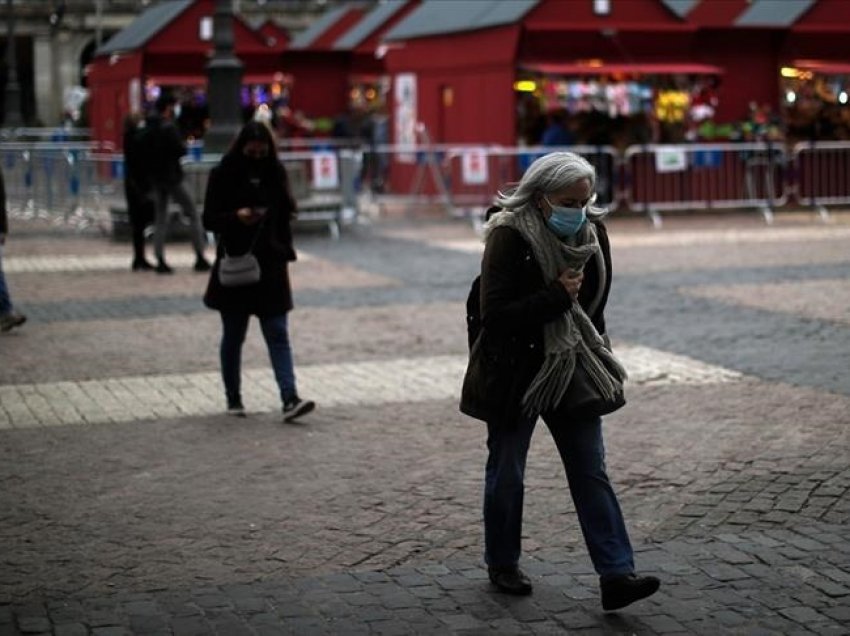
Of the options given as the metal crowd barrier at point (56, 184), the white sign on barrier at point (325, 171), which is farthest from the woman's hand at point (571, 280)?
the metal crowd barrier at point (56, 184)

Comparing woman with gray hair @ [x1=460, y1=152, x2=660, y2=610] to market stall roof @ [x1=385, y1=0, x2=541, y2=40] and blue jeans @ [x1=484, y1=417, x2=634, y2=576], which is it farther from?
market stall roof @ [x1=385, y1=0, x2=541, y2=40]

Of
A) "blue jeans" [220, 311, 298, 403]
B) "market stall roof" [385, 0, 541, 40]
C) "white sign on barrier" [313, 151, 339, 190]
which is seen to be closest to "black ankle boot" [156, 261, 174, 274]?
"white sign on barrier" [313, 151, 339, 190]

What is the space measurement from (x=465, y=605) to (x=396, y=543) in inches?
38.3

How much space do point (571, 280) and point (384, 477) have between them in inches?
109

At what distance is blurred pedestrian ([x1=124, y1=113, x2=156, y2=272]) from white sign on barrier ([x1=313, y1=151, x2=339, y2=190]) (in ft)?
15.4

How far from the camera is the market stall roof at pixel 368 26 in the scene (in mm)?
37344

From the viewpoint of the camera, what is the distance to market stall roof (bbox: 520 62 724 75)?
25.5 m

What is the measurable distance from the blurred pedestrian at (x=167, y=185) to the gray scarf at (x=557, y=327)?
12660 mm

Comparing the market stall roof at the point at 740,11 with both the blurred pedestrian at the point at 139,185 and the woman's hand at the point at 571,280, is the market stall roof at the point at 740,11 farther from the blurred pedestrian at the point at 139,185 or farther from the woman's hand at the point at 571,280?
the woman's hand at the point at 571,280

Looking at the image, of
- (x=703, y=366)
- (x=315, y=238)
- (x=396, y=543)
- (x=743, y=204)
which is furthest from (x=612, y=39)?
(x=396, y=543)

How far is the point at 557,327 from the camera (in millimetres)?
6195

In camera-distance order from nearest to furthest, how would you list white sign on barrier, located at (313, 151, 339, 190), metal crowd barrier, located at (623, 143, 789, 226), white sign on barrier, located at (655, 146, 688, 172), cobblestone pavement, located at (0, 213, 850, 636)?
cobblestone pavement, located at (0, 213, 850, 636)
white sign on barrier, located at (313, 151, 339, 190)
white sign on barrier, located at (655, 146, 688, 172)
metal crowd barrier, located at (623, 143, 789, 226)

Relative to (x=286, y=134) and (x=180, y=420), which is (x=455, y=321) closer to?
(x=180, y=420)

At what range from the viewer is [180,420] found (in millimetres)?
10203
